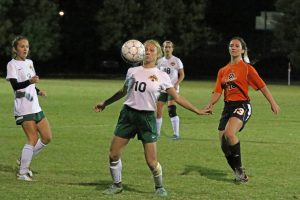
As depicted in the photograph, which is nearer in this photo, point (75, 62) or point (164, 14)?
point (164, 14)

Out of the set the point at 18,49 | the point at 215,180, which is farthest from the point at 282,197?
the point at 18,49

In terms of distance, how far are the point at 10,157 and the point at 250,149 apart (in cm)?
508

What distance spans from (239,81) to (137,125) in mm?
2281

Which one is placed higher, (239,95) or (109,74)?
(239,95)

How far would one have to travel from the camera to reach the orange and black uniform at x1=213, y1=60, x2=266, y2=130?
34.6ft

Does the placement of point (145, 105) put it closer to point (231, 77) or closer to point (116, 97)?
point (116, 97)

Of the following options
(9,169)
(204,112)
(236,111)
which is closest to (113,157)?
(204,112)

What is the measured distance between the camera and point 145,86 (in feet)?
29.3

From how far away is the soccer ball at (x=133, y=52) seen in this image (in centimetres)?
945

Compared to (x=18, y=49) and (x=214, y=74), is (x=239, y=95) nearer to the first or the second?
(x=18, y=49)

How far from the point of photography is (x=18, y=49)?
1032 centimetres

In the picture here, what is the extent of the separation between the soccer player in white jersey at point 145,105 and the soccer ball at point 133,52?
39 cm

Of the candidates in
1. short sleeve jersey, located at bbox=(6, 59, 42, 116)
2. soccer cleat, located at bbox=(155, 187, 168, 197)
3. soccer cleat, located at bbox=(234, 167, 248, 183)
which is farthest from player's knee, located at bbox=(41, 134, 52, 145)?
soccer cleat, located at bbox=(234, 167, 248, 183)

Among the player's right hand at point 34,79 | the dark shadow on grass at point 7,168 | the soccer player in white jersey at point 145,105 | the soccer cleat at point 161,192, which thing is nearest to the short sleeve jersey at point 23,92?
the player's right hand at point 34,79
